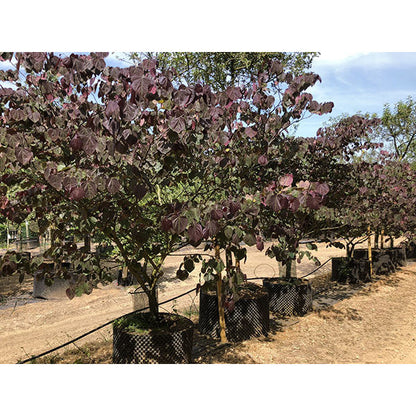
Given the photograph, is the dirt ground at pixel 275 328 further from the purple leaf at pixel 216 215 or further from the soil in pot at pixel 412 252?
the soil in pot at pixel 412 252

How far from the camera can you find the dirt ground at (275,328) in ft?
11.8

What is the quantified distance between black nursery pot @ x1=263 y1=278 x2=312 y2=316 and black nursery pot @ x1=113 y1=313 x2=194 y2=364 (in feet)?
7.15

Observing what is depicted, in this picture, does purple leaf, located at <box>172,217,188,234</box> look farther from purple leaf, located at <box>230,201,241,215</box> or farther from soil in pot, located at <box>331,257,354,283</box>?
soil in pot, located at <box>331,257,354,283</box>

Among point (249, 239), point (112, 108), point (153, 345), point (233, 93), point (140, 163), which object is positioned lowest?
point (153, 345)

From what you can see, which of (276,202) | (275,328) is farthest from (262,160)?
(275,328)

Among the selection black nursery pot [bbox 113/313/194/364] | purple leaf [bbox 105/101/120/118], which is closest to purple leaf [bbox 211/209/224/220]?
purple leaf [bbox 105/101/120/118]

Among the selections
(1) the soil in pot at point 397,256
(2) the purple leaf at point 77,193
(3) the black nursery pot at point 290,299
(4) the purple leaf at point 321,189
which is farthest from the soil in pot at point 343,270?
(2) the purple leaf at point 77,193

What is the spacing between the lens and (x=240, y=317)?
381cm

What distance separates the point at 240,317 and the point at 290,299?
3.88 ft

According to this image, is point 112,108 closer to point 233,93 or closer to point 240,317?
point 233,93

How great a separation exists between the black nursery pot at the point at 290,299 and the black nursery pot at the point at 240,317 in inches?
31.1

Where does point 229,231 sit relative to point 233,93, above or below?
below

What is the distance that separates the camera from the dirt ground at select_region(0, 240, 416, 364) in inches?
142

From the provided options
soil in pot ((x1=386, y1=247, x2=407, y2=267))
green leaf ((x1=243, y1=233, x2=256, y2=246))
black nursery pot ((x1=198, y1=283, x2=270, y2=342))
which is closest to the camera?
green leaf ((x1=243, y1=233, x2=256, y2=246))
